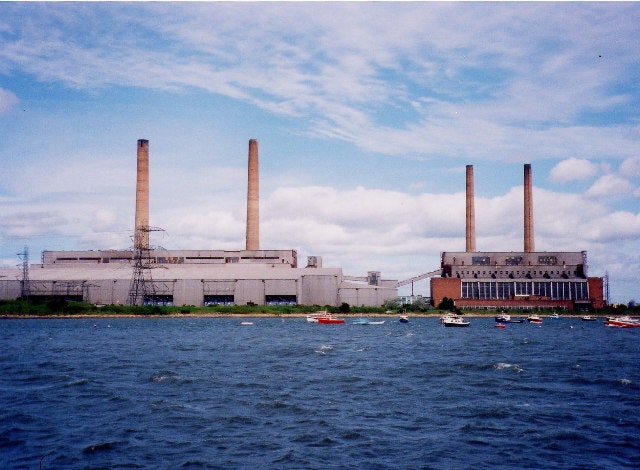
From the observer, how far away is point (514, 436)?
84.8 ft

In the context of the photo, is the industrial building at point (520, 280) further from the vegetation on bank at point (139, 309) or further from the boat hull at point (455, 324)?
the boat hull at point (455, 324)

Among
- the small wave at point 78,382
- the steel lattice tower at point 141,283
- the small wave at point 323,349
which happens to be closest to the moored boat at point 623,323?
the small wave at point 323,349

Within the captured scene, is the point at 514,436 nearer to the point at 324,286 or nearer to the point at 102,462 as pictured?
the point at 102,462

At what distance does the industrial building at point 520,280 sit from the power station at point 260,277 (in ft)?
0.78

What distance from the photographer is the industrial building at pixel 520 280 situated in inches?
6004

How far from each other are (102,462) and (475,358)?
124 feet

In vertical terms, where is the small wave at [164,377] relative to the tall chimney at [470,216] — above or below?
below

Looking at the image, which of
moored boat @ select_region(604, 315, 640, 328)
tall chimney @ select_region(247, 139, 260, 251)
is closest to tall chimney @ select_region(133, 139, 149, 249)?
tall chimney @ select_region(247, 139, 260, 251)

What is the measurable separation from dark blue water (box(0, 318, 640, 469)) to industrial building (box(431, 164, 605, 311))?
9717cm

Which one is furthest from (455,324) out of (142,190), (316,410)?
(316,410)

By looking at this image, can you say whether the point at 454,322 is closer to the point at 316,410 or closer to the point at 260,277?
the point at 260,277

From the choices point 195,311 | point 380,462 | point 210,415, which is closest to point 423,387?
point 210,415

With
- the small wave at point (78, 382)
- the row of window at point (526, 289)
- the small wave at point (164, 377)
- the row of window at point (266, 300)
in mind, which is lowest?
the small wave at point (78, 382)

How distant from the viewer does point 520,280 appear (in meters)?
154
